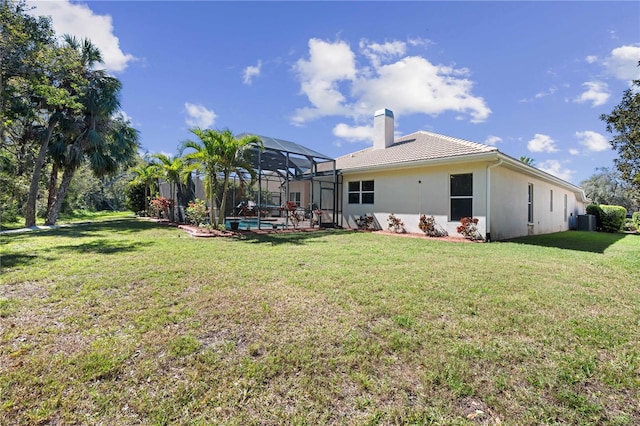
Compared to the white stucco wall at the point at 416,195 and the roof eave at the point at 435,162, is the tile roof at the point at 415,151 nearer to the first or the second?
the roof eave at the point at 435,162

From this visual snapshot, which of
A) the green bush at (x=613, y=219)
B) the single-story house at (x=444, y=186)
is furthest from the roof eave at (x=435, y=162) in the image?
the green bush at (x=613, y=219)

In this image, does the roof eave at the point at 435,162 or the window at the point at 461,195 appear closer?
the roof eave at the point at 435,162

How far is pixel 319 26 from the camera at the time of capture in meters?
12.4

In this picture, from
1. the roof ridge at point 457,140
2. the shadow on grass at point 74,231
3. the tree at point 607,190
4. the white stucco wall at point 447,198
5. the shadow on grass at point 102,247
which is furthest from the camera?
the tree at point 607,190

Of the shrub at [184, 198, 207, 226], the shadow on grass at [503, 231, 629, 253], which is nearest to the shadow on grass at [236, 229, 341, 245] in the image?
the shrub at [184, 198, 207, 226]

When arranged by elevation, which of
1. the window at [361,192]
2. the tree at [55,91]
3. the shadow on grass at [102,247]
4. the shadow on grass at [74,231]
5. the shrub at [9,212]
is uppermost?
the tree at [55,91]

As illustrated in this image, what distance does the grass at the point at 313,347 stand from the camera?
197cm

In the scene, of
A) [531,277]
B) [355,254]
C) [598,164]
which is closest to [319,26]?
[355,254]

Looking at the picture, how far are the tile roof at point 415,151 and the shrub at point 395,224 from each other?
2.33 meters

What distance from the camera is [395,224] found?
1285 cm

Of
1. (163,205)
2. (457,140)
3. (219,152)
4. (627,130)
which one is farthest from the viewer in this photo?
(163,205)

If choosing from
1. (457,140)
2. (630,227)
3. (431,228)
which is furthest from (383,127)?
(630,227)

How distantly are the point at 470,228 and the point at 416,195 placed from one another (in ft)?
8.28

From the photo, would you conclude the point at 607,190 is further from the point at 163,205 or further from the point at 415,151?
the point at 163,205
